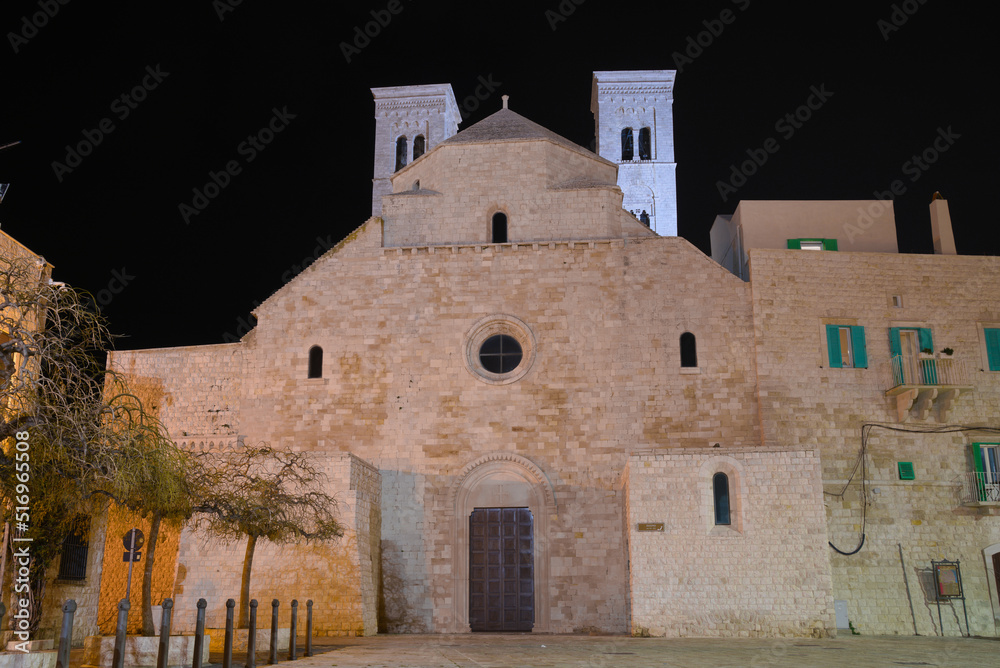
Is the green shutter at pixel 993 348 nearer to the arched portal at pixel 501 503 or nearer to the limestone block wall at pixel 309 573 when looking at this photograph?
the arched portal at pixel 501 503

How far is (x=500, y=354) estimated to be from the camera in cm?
2112

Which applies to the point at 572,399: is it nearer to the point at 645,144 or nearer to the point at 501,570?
the point at 501,570

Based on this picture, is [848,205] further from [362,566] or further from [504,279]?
[362,566]

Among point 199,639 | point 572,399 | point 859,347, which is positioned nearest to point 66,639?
point 199,639

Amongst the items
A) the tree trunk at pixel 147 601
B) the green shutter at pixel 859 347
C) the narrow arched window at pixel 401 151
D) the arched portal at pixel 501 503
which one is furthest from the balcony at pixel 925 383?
the narrow arched window at pixel 401 151

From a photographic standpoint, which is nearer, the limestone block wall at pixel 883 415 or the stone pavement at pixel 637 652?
the stone pavement at pixel 637 652

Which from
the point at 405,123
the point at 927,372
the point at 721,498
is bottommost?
the point at 721,498

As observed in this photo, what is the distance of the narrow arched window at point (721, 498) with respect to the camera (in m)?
17.2

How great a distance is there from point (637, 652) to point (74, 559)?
32.1 ft

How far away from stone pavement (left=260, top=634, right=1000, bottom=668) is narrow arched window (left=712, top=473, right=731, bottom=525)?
7.42ft

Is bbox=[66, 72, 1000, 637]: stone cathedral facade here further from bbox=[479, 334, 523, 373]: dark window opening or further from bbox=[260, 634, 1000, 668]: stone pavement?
bbox=[260, 634, 1000, 668]: stone pavement

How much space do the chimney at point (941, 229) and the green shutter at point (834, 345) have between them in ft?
13.8

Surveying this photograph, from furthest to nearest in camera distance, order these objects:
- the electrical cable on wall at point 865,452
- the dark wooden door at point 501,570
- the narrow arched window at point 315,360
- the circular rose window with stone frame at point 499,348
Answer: the narrow arched window at point 315,360, the circular rose window with stone frame at point 499,348, the dark wooden door at point 501,570, the electrical cable on wall at point 865,452

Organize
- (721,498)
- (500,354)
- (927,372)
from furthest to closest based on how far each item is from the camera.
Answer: (500,354) < (927,372) < (721,498)
